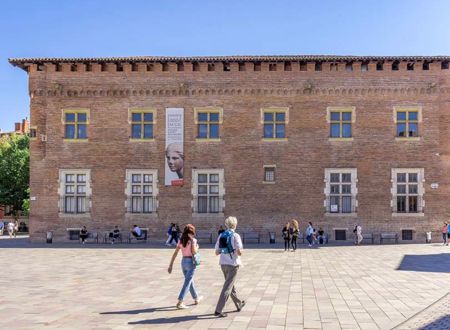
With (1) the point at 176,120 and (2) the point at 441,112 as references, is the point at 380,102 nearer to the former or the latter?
(2) the point at 441,112

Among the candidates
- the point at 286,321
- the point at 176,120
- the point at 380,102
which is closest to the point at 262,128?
the point at 176,120

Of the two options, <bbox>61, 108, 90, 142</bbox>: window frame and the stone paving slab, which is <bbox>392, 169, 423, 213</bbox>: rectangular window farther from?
the stone paving slab

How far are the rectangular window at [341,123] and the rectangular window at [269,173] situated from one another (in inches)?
160

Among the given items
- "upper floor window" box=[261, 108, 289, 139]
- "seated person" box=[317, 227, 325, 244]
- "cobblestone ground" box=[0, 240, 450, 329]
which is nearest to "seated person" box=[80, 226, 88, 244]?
"cobblestone ground" box=[0, 240, 450, 329]

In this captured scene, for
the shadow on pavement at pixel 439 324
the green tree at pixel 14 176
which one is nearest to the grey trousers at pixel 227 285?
the shadow on pavement at pixel 439 324

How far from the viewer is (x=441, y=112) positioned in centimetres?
3172

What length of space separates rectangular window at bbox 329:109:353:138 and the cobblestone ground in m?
10.8

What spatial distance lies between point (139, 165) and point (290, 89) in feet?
33.1

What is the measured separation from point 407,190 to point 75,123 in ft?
66.1

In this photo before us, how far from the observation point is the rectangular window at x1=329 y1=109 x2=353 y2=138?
31859 mm

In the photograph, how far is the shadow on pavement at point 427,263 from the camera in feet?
58.4

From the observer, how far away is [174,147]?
32.0m

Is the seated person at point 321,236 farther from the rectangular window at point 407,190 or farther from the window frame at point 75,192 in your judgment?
the window frame at point 75,192

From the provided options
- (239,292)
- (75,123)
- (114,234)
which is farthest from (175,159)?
(239,292)
